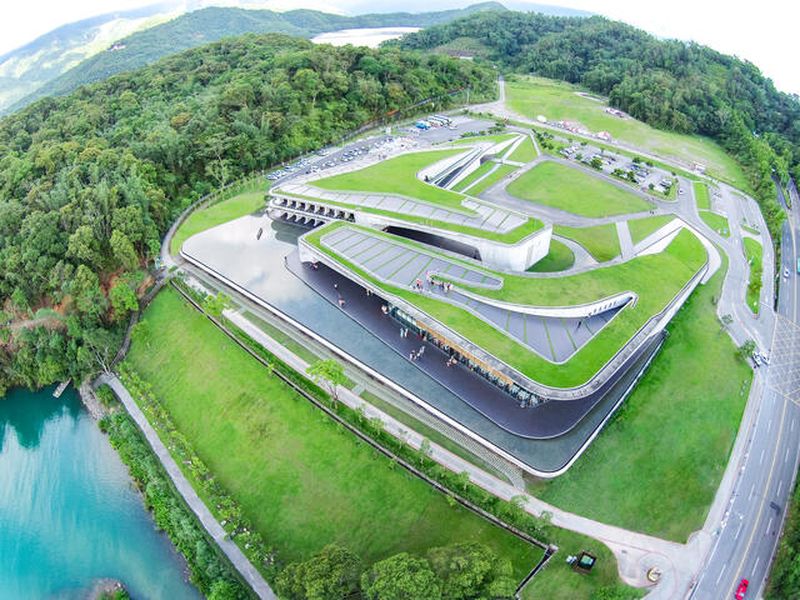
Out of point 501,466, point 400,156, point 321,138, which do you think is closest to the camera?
point 501,466

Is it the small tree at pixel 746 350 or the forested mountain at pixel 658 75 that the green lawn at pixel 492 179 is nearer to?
the small tree at pixel 746 350

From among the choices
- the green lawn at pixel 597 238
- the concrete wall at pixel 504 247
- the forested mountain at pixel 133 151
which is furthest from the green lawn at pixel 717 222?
the forested mountain at pixel 133 151

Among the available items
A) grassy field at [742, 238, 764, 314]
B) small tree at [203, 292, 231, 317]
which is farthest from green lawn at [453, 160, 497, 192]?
grassy field at [742, 238, 764, 314]

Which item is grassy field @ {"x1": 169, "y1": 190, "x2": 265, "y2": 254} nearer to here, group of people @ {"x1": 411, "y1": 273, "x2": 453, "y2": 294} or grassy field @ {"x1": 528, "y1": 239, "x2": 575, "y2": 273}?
group of people @ {"x1": 411, "y1": 273, "x2": 453, "y2": 294}

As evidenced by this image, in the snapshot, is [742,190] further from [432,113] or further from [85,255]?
[85,255]

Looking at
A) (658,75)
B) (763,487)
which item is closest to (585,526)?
(763,487)

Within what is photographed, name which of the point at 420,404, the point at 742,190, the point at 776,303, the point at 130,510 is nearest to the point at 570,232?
the point at 776,303

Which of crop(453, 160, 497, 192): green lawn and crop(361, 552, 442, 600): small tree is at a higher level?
crop(453, 160, 497, 192): green lawn
